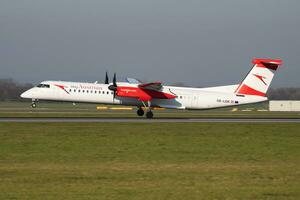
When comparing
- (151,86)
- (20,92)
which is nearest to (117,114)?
(151,86)

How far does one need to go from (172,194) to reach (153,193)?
486 millimetres

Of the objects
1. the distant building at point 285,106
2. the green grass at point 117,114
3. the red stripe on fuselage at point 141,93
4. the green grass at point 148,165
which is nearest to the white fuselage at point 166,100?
the red stripe on fuselage at point 141,93

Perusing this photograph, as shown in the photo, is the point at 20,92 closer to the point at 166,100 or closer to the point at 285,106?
the point at 285,106

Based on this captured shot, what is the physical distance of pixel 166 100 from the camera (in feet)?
159

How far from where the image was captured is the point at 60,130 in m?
30.1

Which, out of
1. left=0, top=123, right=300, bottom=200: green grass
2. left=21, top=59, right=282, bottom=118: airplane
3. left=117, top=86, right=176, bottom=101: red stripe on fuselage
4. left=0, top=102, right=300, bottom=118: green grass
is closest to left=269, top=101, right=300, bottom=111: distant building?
left=0, top=102, right=300, bottom=118: green grass

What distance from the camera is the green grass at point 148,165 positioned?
12.8 meters

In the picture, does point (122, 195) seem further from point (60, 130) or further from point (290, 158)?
point (60, 130)

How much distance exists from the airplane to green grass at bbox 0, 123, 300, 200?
1842 centimetres

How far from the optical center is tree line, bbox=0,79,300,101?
14106cm

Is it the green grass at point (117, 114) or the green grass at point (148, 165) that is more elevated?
the green grass at point (148, 165)

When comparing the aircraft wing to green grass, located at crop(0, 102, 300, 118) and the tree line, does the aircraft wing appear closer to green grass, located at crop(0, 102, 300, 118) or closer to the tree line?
green grass, located at crop(0, 102, 300, 118)

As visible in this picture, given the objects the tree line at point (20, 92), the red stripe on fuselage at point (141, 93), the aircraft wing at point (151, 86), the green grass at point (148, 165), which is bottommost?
the tree line at point (20, 92)

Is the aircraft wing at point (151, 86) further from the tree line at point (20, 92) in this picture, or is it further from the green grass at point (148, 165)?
the tree line at point (20, 92)
